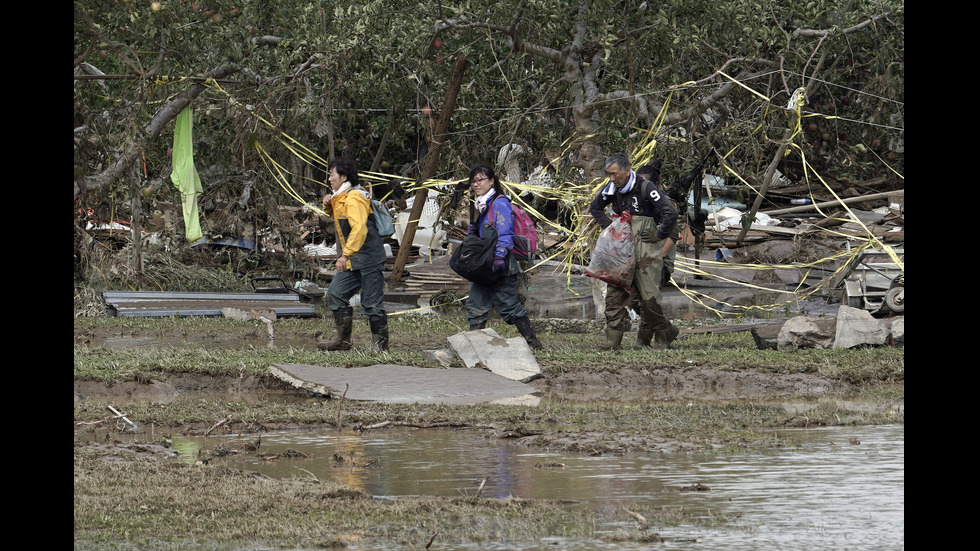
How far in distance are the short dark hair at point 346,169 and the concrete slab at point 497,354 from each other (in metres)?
1.88

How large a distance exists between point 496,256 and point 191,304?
6771mm

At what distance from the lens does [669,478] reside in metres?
6.32

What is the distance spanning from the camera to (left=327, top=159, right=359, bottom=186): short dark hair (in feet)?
36.4

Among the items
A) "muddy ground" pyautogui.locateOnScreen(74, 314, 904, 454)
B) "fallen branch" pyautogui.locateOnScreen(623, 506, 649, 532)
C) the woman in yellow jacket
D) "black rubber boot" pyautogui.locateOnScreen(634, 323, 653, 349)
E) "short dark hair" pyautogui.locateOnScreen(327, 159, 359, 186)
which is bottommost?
"muddy ground" pyautogui.locateOnScreen(74, 314, 904, 454)

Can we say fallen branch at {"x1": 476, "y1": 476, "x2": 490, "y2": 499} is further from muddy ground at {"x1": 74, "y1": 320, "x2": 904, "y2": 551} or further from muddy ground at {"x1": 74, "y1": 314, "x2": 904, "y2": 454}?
muddy ground at {"x1": 74, "y1": 314, "x2": 904, "y2": 454}

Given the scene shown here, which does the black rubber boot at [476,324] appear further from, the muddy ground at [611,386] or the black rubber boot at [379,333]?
the muddy ground at [611,386]

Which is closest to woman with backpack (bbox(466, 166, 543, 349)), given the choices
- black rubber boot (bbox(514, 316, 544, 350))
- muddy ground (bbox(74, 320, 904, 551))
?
black rubber boot (bbox(514, 316, 544, 350))

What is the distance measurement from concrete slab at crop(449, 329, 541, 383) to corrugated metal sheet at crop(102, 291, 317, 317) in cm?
628

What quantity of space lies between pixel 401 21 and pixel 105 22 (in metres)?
3.71

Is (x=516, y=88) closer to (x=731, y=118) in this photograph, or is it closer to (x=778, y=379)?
(x=731, y=118)

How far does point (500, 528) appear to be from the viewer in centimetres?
524

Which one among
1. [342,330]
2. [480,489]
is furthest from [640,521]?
[342,330]

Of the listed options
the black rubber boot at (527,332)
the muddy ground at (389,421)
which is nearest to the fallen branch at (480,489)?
the muddy ground at (389,421)

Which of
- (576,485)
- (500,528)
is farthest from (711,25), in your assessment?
(500,528)
